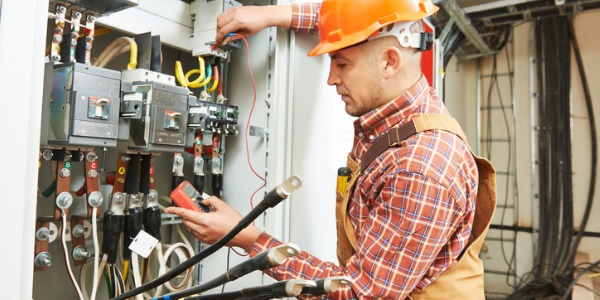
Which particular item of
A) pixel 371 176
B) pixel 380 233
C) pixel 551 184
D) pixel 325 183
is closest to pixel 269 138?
pixel 325 183

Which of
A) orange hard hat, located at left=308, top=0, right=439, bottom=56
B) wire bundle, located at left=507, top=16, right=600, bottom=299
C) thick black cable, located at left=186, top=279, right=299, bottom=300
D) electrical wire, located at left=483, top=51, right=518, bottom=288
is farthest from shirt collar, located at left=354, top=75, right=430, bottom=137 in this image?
electrical wire, located at left=483, top=51, right=518, bottom=288

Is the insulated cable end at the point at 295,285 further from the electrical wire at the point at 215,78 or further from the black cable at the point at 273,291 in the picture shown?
the electrical wire at the point at 215,78

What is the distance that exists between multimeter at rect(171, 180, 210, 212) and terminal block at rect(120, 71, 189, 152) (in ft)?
0.31

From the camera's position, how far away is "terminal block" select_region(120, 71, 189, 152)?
89cm

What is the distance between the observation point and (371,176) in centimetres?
91

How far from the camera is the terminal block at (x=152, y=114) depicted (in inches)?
35.1

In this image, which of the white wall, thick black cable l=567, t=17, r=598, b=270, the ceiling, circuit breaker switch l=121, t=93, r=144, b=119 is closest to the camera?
the white wall

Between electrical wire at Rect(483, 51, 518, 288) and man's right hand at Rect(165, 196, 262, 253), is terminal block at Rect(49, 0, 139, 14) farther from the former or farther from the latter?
electrical wire at Rect(483, 51, 518, 288)

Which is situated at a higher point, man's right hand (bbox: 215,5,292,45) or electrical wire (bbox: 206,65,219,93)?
man's right hand (bbox: 215,5,292,45)

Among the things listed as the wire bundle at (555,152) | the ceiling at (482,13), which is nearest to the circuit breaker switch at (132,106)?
the ceiling at (482,13)

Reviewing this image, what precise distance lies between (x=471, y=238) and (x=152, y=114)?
0.78 metres

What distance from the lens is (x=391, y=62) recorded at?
0.97 metres

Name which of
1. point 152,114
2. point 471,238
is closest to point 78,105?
point 152,114

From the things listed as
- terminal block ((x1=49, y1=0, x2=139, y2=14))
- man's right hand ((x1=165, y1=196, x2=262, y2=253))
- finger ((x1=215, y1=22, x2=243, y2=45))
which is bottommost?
man's right hand ((x1=165, y1=196, x2=262, y2=253))
